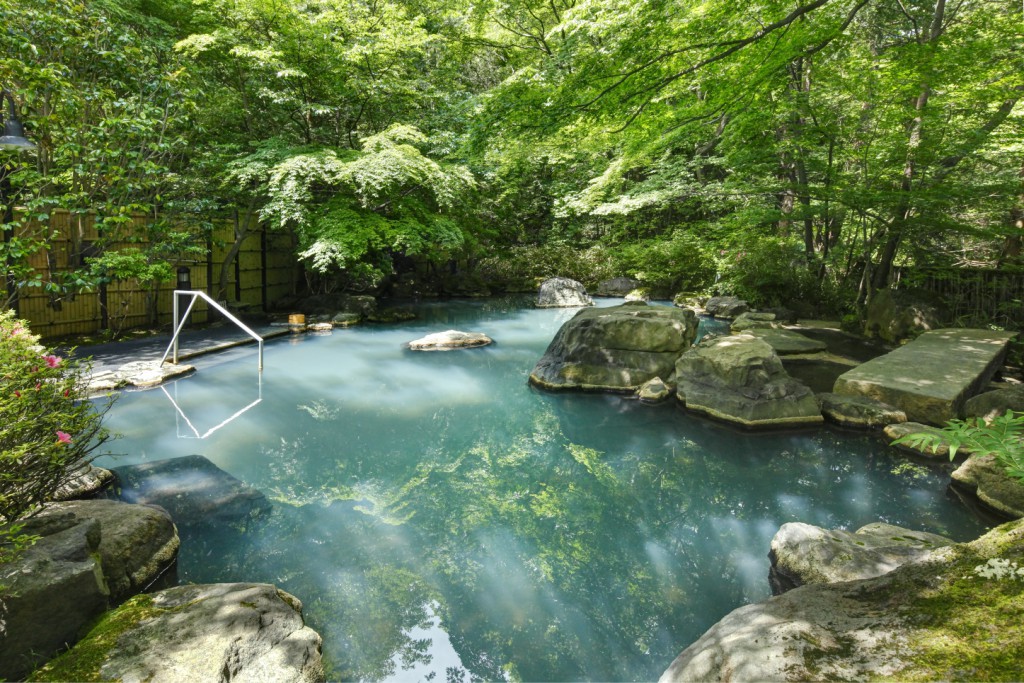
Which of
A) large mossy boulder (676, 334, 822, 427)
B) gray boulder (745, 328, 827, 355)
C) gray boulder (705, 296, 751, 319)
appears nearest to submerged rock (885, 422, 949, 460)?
large mossy boulder (676, 334, 822, 427)

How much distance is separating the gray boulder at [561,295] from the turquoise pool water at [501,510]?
9866mm

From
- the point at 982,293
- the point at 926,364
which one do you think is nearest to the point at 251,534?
the point at 926,364

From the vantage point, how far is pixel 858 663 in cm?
143

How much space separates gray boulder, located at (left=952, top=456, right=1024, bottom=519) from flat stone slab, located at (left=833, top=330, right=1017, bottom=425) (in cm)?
107

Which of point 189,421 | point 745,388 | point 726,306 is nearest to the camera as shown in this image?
point 189,421

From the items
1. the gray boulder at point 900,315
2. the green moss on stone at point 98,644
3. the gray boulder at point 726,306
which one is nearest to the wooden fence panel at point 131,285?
the green moss on stone at point 98,644

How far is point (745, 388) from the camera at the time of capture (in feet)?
20.2

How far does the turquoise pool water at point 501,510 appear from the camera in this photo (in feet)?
8.95

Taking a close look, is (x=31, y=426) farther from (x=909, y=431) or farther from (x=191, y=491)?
(x=909, y=431)

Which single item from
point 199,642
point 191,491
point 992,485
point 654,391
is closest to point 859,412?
point 992,485

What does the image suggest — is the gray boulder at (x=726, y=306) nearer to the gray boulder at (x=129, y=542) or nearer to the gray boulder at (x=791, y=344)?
the gray boulder at (x=791, y=344)

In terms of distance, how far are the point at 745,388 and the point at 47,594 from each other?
20.4ft

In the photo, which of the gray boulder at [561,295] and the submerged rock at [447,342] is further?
the gray boulder at [561,295]

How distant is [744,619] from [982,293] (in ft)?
34.1
